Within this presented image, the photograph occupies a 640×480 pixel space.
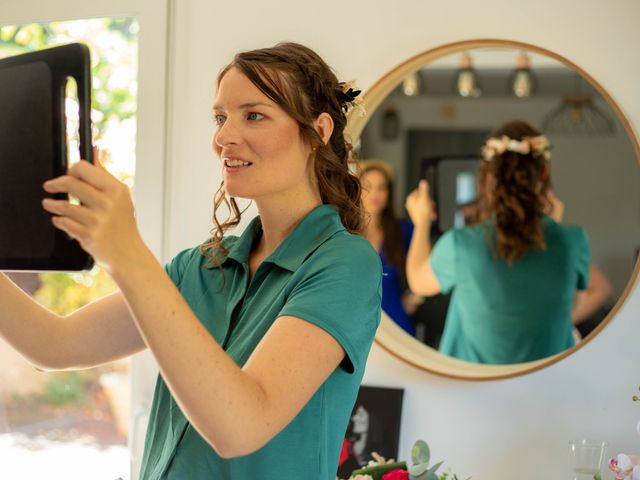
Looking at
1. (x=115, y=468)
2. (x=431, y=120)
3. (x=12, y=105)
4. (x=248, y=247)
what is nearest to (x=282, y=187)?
(x=248, y=247)

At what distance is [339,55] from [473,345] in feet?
2.25

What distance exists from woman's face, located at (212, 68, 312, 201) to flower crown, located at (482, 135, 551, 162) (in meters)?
0.83

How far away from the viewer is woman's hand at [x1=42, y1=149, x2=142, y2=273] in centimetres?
76

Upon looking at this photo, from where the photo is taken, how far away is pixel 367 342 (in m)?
1.06

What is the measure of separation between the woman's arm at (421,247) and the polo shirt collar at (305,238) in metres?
0.82

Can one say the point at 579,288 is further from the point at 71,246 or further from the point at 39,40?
the point at 39,40

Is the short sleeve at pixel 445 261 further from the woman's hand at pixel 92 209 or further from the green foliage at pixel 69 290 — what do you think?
the woman's hand at pixel 92 209

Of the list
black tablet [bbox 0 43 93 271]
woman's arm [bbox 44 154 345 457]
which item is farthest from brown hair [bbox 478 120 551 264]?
black tablet [bbox 0 43 93 271]

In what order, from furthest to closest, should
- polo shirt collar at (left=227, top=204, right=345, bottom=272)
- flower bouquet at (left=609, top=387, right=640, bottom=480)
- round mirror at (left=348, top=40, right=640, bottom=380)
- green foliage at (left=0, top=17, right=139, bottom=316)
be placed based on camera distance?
green foliage at (left=0, top=17, right=139, bottom=316) < round mirror at (left=348, top=40, right=640, bottom=380) < flower bouquet at (left=609, top=387, right=640, bottom=480) < polo shirt collar at (left=227, top=204, right=345, bottom=272)

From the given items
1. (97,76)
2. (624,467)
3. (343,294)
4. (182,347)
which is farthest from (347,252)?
(97,76)

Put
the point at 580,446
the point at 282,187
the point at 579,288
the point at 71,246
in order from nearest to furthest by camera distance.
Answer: the point at 71,246
the point at 282,187
the point at 580,446
the point at 579,288

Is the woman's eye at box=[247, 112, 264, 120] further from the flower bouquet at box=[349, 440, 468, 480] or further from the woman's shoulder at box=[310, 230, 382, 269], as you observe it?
the flower bouquet at box=[349, 440, 468, 480]

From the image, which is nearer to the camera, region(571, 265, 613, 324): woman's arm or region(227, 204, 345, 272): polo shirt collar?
region(227, 204, 345, 272): polo shirt collar

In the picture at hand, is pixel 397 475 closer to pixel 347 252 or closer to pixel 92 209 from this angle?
pixel 347 252
